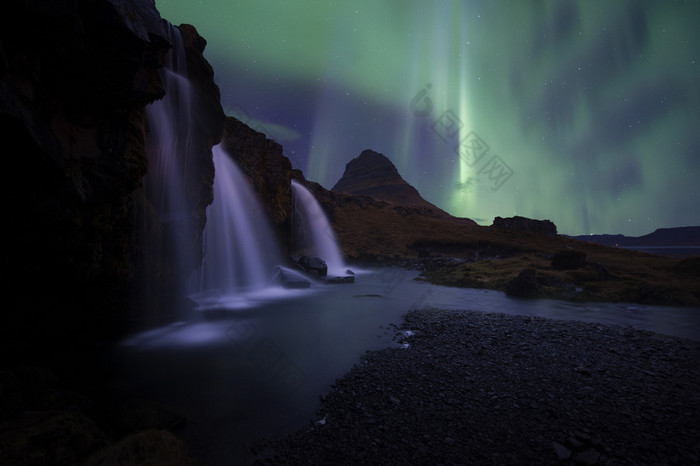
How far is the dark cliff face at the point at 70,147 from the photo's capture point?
18.1ft

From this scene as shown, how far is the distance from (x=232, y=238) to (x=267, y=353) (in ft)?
A: 60.1

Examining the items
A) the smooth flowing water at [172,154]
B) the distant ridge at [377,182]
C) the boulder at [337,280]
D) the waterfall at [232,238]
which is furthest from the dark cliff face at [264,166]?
the distant ridge at [377,182]

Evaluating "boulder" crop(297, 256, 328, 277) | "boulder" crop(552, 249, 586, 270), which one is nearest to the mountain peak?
"boulder" crop(552, 249, 586, 270)

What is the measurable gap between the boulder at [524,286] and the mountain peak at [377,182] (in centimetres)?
12046

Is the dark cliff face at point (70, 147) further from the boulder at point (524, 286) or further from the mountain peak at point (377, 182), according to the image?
the mountain peak at point (377, 182)

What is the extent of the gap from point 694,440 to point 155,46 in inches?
613

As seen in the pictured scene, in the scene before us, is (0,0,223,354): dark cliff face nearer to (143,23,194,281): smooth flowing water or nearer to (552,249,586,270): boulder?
(143,23,194,281): smooth flowing water

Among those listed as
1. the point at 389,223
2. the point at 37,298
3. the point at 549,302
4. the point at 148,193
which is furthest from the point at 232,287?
the point at 389,223

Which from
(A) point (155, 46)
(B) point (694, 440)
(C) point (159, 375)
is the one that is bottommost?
(C) point (159, 375)

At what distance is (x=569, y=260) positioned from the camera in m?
25.7

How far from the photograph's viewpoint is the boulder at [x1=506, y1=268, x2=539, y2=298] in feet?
62.4

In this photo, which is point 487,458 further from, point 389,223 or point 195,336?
point 389,223

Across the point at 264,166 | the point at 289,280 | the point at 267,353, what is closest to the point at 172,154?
the point at 267,353

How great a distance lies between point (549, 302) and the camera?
1720 centimetres
